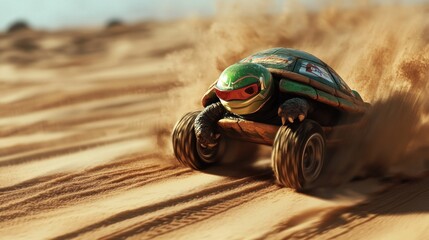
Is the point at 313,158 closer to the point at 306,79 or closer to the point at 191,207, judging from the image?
the point at 306,79

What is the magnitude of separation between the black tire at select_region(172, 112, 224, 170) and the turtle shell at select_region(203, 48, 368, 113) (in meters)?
0.25

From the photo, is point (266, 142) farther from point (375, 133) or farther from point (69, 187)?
point (69, 187)

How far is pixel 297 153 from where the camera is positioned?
4160mm

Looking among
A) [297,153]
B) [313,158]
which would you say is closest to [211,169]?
[313,158]

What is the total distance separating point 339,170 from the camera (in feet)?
15.7

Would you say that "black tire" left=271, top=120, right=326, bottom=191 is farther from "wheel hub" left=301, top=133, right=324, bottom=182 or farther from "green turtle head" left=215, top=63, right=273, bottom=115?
"green turtle head" left=215, top=63, right=273, bottom=115

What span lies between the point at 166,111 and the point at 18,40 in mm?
14172

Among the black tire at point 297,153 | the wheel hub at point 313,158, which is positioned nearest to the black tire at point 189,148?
the black tire at point 297,153

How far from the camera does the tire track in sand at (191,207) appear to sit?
3.70 metres

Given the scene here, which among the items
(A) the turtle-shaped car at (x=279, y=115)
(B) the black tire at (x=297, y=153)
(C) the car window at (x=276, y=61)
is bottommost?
(B) the black tire at (x=297, y=153)

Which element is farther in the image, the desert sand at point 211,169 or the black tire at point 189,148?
the black tire at point 189,148

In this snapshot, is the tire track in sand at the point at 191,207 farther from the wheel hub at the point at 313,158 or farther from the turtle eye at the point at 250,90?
the turtle eye at the point at 250,90

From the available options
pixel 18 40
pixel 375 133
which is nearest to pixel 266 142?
pixel 375 133

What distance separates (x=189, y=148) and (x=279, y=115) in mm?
939
